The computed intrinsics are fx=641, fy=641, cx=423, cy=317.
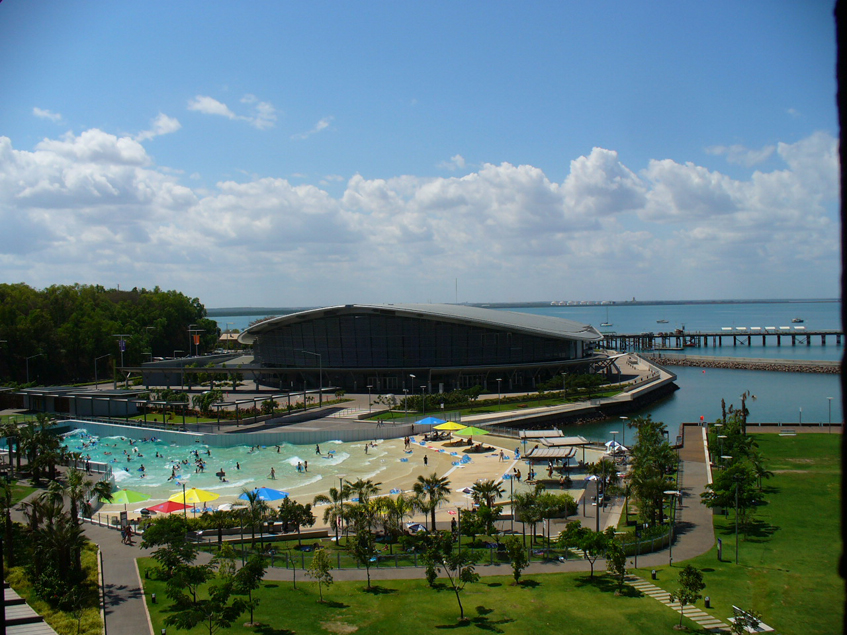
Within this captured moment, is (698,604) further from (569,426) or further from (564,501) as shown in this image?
(569,426)

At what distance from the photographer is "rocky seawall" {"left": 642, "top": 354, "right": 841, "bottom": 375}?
368 ft

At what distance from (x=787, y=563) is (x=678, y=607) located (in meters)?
6.99

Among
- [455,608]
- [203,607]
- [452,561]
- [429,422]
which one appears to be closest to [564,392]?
[429,422]

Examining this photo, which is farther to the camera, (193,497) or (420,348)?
(420,348)

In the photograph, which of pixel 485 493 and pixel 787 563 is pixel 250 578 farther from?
pixel 787 563

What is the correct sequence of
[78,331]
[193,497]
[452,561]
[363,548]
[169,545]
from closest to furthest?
[452,561] < [169,545] < [363,548] < [193,497] < [78,331]

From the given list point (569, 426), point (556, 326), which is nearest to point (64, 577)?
point (569, 426)

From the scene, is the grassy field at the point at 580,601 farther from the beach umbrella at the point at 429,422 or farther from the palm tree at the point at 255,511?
the beach umbrella at the point at 429,422

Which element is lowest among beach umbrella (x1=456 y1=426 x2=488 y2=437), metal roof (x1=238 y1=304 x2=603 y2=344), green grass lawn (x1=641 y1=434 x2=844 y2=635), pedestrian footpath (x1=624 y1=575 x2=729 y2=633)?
pedestrian footpath (x1=624 y1=575 x2=729 y2=633)

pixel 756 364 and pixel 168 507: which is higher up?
pixel 756 364

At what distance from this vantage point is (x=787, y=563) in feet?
86.5

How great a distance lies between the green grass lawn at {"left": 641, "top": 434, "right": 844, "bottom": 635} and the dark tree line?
86990 millimetres

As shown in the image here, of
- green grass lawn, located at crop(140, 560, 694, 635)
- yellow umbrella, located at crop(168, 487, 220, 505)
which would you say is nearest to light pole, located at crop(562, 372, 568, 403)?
yellow umbrella, located at crop(168, 487, 220, 505)

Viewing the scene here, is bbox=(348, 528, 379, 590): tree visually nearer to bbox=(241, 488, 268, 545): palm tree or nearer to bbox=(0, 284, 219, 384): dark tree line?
bbox=(241, 488, 268, 545): palm tree
